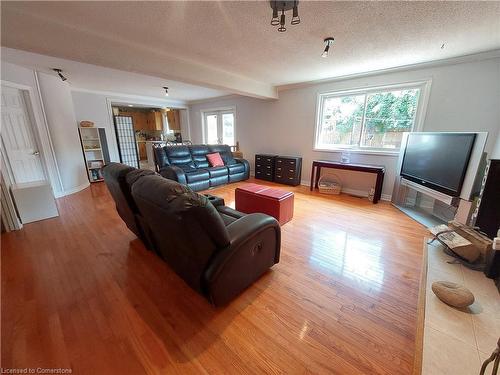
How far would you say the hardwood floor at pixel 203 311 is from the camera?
3.77ft

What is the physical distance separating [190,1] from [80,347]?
2567 mm

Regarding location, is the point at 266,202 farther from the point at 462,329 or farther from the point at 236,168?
the point at 236,168

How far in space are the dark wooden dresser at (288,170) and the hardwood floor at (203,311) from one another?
2.42 meters

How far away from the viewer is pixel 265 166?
5.18 m

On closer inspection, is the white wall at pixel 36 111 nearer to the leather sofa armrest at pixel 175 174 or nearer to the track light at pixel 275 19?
the leather sofa armrest at pixel 175 174

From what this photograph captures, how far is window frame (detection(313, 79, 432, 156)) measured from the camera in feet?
10.4

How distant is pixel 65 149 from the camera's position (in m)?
4.09

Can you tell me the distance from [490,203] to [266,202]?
6.90ft

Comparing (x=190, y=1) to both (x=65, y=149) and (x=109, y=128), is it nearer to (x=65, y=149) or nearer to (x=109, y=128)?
(x=65, y=149)

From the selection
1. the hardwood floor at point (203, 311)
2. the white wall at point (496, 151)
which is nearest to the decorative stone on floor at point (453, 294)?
the hardwood floor at point (203, 311)

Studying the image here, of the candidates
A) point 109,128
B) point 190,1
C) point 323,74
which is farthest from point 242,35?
point 109,128

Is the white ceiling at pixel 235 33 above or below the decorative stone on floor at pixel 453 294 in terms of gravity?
above

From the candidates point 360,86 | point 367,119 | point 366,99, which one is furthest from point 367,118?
point 360,86

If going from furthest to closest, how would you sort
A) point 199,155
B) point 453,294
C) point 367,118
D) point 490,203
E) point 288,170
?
point 199,155
point 288,170
point 367,118
point 490,203
point 453,294
